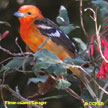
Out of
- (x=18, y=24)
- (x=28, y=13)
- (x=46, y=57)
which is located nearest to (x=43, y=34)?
(x=28, y=13)

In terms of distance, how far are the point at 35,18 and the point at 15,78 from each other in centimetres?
54

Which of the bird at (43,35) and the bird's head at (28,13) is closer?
the bird's head at (28,13)

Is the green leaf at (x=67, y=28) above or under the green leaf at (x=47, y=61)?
under

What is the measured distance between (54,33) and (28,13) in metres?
0.18

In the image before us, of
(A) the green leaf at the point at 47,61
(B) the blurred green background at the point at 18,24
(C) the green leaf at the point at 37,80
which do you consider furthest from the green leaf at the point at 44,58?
(B) the blurred green background at the point at 18,24

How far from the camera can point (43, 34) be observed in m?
1.88

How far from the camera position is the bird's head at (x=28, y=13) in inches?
66.3

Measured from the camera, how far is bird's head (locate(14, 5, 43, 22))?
1.68 metres

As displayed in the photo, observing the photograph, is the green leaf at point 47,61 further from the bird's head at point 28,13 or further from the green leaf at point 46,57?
the bird's head at point 28,13

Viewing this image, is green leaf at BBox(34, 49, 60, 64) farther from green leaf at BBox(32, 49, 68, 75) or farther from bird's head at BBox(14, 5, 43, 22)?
bird's head at BBox(14, 5, 43, 22)

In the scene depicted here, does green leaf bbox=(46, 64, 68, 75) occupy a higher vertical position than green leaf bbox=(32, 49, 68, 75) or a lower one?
lower

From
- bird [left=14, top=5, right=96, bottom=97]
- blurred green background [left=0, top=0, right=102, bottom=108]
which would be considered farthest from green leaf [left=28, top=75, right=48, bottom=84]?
blurred green background [left=0, top=0, right=102, bottom=108]

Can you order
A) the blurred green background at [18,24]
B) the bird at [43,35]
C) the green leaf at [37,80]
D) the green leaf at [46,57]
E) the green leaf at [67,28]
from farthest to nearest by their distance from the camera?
the blurred green background at [18,24]
the bird at [43,35]
the green leaf at [67,28]
the green leaf at [37,80]
the green leaf at [46,57]

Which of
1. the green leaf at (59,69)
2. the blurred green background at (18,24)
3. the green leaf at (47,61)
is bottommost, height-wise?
the blurred green background at (18,24)
